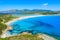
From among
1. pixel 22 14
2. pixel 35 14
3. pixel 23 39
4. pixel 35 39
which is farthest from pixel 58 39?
pixel 35 14

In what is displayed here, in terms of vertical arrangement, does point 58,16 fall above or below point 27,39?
below

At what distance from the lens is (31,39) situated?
373 inches

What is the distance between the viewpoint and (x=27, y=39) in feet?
30.8

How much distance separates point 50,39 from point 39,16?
22436 mm

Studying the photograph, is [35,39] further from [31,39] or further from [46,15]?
[46,15]

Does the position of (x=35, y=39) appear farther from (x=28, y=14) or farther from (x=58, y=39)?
(x=28, y=14)

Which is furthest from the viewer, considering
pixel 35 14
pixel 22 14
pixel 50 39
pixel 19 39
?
pixel 35 14

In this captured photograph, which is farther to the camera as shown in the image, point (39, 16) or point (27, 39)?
point (39, 16)

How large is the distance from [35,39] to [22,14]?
20.4 meters

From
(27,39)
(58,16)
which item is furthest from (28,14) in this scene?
(27,39)

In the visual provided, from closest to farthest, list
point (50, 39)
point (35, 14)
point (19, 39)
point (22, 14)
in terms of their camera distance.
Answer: point (19, 39) < point (50, 39) < point (22, 14) < point (35, 14)

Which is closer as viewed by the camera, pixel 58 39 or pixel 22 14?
pixel 58 39

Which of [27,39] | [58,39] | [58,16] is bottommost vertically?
[58,16]

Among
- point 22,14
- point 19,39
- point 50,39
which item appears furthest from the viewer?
point 22,14
